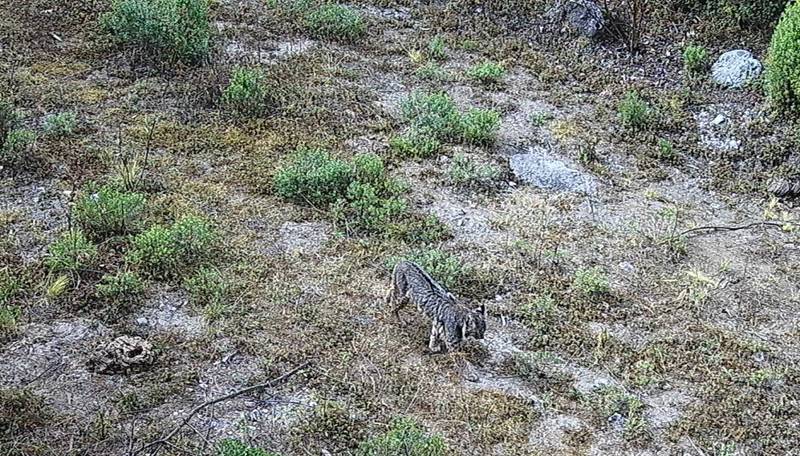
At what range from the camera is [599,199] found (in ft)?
27.0

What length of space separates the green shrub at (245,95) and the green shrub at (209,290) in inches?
110

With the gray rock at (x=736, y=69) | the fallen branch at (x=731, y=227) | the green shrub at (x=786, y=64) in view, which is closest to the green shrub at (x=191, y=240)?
the fallen branch at (x=731, y=227)

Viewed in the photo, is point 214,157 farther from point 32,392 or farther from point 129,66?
point 32,392

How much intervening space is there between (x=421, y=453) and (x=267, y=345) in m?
1.47

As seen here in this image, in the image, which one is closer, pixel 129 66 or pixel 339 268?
pixel 339 268

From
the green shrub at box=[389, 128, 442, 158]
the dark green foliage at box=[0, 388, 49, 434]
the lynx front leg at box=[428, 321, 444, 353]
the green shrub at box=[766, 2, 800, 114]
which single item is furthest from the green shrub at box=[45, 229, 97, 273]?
the green shrub at box=[766, 2, 800, 114]

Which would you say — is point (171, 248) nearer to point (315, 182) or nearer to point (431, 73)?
point (315, 182)

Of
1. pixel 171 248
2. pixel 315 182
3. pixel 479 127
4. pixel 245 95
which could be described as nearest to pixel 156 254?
pixel 171 248

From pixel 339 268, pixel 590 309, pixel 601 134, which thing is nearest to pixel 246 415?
pixel 339 268

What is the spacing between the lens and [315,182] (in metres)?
7.75

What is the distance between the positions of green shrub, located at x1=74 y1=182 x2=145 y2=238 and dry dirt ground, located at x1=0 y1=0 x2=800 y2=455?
0.27m

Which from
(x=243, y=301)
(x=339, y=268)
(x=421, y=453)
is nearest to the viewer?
(x=421, y=453)

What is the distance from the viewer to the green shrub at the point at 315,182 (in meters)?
7.75

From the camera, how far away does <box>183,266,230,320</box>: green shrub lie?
6352 millimetres
